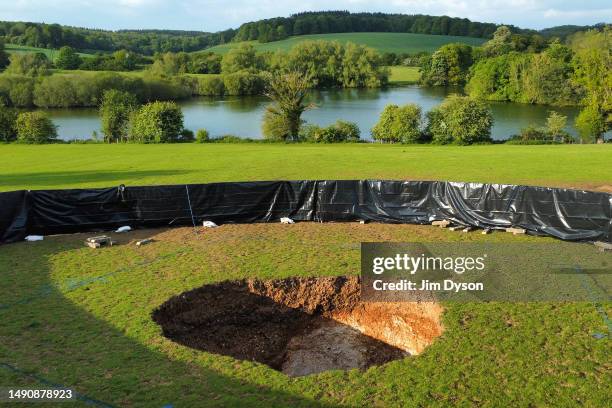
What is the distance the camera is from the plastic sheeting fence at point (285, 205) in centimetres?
1714

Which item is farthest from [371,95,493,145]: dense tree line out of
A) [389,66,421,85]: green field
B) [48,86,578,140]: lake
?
[389,66,421,85]: green field

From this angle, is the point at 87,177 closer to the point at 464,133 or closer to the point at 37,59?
the point at 464,133

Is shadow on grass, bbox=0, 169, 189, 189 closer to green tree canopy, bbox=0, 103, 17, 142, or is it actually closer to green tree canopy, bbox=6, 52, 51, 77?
green tree canopy, bbox=0, 103, 17, 142

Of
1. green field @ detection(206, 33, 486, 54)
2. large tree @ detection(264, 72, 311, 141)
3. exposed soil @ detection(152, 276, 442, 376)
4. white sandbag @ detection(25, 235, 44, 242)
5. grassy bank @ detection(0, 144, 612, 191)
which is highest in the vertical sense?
green field @ detection(206, 33, 486, 54)

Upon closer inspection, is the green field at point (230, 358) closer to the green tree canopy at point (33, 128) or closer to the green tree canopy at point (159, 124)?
the green tree canopy at point (159, 124)

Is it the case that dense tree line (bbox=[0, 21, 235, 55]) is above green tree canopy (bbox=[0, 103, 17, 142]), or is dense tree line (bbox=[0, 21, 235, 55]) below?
above

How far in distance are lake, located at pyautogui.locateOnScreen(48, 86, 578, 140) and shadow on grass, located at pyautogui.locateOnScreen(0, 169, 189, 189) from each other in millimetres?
28691

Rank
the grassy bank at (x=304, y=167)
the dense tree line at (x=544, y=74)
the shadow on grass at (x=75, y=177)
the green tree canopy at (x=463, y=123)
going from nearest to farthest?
the grassy bank at (x=304, y=167) < the shadow on grass at (x=75, y=177) < the green tree canopy at (x=463, y=123) < the dense tree line at (x=544, y=74)

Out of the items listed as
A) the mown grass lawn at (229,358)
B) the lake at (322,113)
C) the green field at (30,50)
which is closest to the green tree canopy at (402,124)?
the lake at (322,113)

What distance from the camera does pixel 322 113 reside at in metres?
69.9

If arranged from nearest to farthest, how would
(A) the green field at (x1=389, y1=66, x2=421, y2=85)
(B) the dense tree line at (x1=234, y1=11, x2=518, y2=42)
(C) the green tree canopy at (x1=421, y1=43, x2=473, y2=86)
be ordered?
(C) the green tree canopy at (x1=421, y1=43, x2=473, y2=86) → (A) the green field at (x1=389, y1=66, x2=421, y2=85) → (B) the dense tree line at (x1=234, y1=11, x2=518, y2=42)

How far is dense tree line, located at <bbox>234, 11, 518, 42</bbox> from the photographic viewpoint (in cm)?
17000

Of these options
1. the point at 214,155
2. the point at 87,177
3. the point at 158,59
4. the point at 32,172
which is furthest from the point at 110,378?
the point at 158,59

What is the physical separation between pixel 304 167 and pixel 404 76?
93.6m
